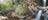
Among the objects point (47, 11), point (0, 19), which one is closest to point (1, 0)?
point (0, 19)

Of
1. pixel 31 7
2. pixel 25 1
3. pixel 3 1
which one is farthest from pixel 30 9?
pixel 3 1

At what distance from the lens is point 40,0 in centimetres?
275

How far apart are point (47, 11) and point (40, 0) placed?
61 cm

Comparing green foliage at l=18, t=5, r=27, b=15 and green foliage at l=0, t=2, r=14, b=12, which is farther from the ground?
green foliage at l=0, t=2, r=14, b=12

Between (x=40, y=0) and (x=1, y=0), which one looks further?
(x=40, y=0)

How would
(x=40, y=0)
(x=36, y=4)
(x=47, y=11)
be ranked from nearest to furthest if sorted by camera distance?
(x=47, y=11) < (x=36, y=4) < (x=40, y=0)

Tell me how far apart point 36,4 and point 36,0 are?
137 millimetres

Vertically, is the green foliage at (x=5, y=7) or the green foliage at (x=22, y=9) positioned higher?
the green foliage at (x=5, y=7)

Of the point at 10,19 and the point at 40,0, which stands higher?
the point at 40,0

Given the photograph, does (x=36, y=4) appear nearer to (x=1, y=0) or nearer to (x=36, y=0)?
(x=36, y=0)

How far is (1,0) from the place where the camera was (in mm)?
2506

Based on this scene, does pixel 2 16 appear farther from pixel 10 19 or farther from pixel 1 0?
pixel 1 0

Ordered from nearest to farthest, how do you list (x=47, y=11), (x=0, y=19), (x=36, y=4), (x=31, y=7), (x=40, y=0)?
(x=0, y=19), (x=47, y=11), (x=31, y=7), (x=36, y=4), (x=40, y=0)

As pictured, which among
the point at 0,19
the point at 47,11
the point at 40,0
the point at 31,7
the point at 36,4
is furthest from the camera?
the point at 40,0
